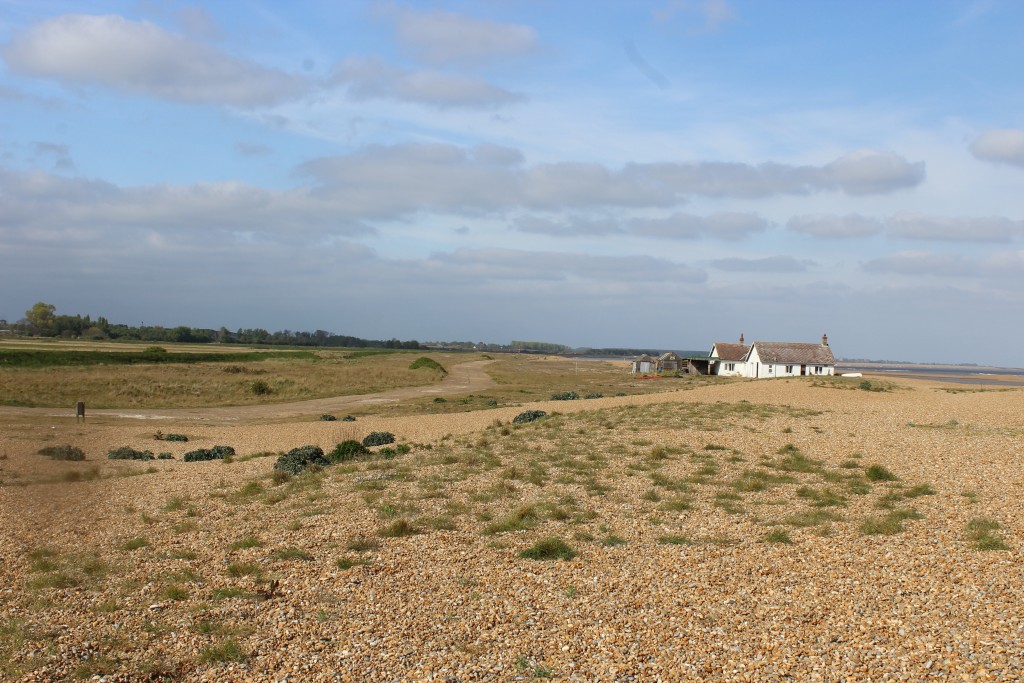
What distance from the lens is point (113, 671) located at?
7.57m

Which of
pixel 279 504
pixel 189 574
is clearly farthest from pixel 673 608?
pixel 279 504

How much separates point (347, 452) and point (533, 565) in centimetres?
1229

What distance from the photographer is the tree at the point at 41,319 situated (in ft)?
568

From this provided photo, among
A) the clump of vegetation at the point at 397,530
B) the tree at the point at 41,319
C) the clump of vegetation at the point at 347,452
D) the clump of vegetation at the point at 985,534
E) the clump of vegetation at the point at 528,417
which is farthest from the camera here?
the tree at the point at 41,319

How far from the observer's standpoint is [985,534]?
1111 centimetres

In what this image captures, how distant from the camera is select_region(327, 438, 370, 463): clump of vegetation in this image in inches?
843

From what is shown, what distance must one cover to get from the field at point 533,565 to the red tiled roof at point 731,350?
203ft

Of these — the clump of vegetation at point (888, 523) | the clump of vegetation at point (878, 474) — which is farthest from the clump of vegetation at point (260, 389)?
the clump of vegetation at point (888, 523)

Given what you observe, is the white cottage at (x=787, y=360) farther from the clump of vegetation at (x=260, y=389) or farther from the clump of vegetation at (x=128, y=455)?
the clump of vegetation at (x=128, y=455)

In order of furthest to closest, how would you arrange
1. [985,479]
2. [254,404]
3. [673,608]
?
[254,404] < [985,479] < [673,608]

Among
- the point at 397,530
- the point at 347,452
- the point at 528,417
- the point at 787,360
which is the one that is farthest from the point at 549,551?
the point at 787,360

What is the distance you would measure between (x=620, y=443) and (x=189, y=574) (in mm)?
13802

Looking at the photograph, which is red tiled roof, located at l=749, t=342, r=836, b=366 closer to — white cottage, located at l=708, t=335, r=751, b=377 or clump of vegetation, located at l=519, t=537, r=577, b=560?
white cottage, located at l=708, t=335, r=751, b=377

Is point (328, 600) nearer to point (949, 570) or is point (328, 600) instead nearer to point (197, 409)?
point (949, 570)
